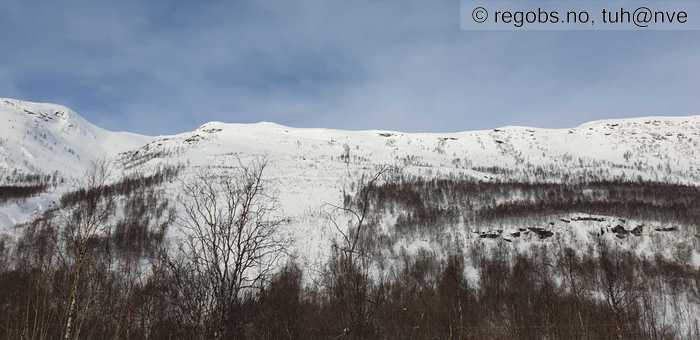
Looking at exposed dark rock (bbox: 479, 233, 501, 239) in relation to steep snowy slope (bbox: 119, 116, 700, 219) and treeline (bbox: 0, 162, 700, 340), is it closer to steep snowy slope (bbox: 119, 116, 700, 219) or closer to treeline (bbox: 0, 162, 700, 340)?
treeline (bbox: 0, 162, 700, 340)

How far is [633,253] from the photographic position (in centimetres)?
3584

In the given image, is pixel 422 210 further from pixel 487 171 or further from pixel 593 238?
pixel 487 171

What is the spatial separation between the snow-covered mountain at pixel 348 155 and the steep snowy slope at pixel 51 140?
540 millimetres

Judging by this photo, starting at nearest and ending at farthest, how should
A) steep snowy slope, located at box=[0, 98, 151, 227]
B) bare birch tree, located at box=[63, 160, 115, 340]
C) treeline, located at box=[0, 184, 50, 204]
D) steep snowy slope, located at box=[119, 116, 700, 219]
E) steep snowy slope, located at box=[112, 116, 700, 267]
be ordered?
bare birch tree, located at box=[63, 160, 115, 340] → steep snowy slope, located at box=[112, 116, 700, 267] → treeline, located at box=[0, 184, 50, 204] → steep snowy slope, located at box=[0, 98, 151, 227] → steep snowy slope, located at box=[119, 116, 700, 219]

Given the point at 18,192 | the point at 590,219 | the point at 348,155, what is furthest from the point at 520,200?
the point at 18,192

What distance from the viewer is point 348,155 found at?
287 ft

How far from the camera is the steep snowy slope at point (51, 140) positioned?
341ft

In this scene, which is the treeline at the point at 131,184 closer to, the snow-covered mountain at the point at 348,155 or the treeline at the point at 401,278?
the treeline at the point at 401,278

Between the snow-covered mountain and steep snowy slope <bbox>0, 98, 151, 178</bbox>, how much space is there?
0.54 meters

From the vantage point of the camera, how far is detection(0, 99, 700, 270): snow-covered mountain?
56062 mm

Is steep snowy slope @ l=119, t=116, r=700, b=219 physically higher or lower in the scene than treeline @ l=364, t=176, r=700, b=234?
higher

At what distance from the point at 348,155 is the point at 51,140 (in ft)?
357

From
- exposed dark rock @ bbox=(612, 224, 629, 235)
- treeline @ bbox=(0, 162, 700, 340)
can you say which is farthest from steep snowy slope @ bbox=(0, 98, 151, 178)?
exposed dark rock @ bbox=(612, 224, 629, 235)

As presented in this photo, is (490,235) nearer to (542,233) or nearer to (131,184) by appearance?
(542,233)
